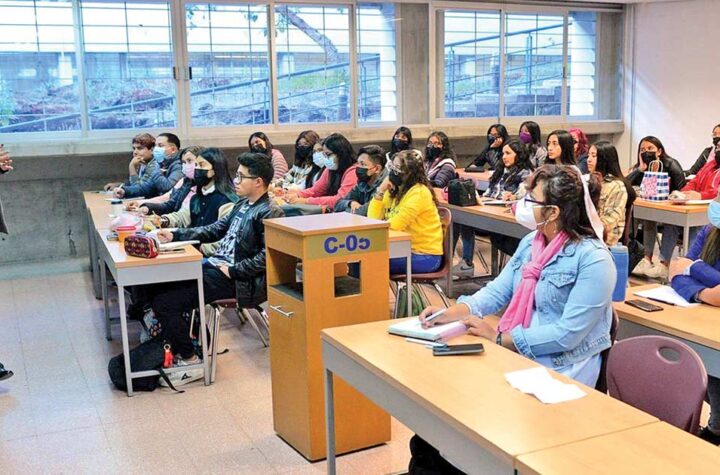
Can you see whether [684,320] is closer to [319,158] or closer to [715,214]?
[715,214]

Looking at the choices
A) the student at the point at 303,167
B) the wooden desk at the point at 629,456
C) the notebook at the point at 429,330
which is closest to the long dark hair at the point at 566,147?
the student at the point at 303,167

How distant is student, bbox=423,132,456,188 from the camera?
7070 millimetres

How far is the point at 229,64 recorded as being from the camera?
861cm

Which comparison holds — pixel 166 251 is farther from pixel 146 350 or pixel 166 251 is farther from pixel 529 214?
pixel 529 214

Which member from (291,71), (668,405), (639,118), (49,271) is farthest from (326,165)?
(639,118)

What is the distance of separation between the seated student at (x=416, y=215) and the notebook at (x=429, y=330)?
2072 millimetres

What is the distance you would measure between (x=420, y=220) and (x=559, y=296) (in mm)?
2210

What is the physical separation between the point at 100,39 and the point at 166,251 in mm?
4736

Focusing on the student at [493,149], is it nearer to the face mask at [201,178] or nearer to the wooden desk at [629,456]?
the face mask at [201,178]

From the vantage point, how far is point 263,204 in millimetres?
4453

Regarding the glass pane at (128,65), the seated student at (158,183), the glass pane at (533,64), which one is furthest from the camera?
the glass pane at (533,64)

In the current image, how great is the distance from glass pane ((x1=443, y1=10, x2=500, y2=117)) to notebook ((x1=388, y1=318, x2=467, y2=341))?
23.9ft

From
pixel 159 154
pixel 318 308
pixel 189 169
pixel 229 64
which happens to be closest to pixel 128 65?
pixel 229 64

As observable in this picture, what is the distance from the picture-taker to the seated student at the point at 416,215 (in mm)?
4793
